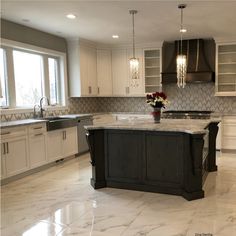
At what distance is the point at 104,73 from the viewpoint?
721cm

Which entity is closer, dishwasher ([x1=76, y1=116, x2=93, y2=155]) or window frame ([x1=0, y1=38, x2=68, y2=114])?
window frame ([x1=0, y1=38, x2=68, y2=114])

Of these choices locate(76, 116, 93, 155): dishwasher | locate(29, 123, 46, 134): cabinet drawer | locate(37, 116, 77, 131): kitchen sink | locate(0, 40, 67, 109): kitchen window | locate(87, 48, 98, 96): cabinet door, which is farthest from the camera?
locate(87, 48, 98, 96): cabinet door

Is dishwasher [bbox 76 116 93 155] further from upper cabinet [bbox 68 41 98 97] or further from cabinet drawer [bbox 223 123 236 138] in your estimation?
cabinet drawer [bbox 223 123 236 138]

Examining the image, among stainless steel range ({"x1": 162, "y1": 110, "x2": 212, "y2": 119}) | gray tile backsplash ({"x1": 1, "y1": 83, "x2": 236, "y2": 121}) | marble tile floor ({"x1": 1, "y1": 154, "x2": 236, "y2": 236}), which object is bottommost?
marble tile floor ({"x1": 1, "y1": 154, "x2": 236, "y2": 236})

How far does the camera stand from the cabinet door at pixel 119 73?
281 inches

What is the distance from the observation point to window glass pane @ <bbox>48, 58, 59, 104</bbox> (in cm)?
616

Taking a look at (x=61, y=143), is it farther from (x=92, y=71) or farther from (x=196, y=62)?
(x=196, y=62)

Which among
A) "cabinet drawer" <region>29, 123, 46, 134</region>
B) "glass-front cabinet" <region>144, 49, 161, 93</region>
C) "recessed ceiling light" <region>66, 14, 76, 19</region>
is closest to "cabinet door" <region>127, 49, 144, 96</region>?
"glass-front cabinet" <region>144, 49, 161, 93</region>

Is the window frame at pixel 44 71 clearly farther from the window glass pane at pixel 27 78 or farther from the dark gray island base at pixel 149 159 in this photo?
the dark gray island base at pixel 149 159

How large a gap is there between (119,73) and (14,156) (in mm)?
3821

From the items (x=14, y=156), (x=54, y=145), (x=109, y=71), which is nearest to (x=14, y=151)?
(x=14, y=156)

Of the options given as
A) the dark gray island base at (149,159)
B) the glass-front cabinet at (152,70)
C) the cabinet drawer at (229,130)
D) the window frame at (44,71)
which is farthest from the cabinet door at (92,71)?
the cabinet drawer at (229,130)

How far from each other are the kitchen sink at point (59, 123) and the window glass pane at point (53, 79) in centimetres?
73

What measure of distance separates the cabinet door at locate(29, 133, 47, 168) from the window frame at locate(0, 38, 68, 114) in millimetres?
687
